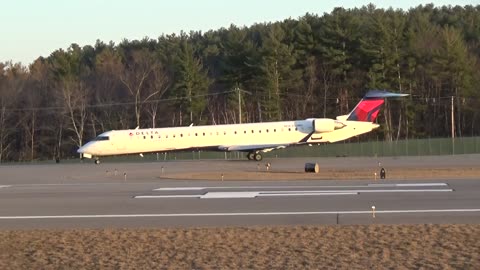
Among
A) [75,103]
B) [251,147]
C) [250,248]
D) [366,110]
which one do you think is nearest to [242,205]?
[250,248]

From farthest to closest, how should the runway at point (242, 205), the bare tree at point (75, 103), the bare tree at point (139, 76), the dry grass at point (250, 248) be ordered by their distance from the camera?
the bare tree at point (139, 76) < the bare tree at point (75, 103) < the runway at point (242, 205) < the dry grass at point (250, 248)

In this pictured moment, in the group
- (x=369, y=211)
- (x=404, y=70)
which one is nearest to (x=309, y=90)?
(x=404, y=70)

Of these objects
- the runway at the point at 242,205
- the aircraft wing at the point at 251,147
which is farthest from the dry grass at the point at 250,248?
the aircraft wing at the point at 251,147

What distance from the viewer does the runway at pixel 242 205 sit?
1537 cm

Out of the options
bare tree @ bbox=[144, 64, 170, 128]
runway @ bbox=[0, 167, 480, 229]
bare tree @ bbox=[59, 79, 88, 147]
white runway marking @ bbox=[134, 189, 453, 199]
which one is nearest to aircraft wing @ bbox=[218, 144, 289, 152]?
runway @ bbox=[0, 167, 480, 229]

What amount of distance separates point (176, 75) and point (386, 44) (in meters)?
24.0

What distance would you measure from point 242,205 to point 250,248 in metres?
7.49

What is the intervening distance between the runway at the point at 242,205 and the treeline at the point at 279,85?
46953 millimetres

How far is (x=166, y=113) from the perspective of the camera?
81.6m

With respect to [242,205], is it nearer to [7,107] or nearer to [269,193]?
[269,193]

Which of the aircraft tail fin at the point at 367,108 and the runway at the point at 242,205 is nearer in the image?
the runway at the point at 242,205

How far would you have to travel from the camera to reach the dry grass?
9711mm

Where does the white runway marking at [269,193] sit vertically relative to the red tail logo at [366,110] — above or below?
below

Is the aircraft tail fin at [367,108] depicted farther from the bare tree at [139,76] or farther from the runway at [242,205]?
the bare tree at [139,76]
